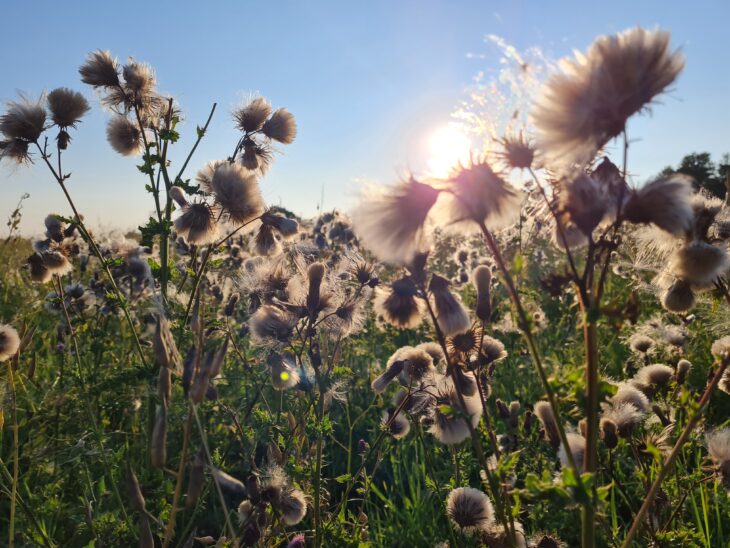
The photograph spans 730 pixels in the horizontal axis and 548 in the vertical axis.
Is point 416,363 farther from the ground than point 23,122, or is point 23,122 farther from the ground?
point 23,122

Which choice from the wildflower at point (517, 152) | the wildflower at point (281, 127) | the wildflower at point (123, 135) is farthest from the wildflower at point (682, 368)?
the wildflower at point (123, 135)

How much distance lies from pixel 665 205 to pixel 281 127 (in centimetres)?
262

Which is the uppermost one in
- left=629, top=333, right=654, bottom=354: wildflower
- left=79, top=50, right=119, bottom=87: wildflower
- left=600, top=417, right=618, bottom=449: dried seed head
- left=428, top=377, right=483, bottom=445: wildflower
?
left=79, top=50, right=119, bottom=87: wildflower

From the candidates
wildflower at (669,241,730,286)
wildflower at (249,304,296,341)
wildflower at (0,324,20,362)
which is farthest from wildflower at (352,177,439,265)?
wildflower at (0,324,20,362)

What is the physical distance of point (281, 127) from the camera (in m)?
3.42

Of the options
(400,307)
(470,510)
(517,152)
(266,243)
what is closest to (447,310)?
(400,307)

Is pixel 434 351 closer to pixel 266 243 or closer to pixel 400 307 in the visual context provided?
pixel 400 307

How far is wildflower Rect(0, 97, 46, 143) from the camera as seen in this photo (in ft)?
9.72

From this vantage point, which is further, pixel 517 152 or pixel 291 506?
pixel 291 506

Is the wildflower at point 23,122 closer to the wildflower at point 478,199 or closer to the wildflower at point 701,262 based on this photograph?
the wildflower at point 478,199

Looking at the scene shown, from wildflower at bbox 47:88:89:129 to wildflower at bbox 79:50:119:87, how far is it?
0.12 m

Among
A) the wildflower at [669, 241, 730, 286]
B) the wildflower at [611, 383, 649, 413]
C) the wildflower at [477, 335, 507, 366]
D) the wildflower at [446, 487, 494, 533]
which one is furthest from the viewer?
the wildflower at [477, 335, 507, 366]

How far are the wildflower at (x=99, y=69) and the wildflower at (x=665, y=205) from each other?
304cm

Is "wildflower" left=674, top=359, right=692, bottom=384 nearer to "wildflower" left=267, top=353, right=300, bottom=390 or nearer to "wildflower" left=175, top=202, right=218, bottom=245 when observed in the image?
"wildflower" left=267, top=353, right=300, bottom=390
